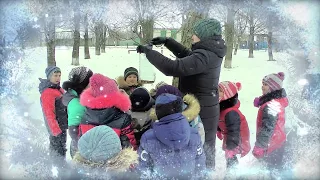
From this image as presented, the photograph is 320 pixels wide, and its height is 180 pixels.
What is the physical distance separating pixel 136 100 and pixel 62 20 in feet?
8.36

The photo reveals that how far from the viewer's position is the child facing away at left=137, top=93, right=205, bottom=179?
5.57ft

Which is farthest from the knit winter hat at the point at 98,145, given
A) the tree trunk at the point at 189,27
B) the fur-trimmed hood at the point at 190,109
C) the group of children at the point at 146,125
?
the tree trunk at the point at 189,27

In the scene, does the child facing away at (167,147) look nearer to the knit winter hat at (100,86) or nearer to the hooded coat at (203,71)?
the hooded coat at (203,71)

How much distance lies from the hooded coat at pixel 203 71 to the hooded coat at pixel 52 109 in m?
1.19

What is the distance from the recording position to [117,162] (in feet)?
5.15

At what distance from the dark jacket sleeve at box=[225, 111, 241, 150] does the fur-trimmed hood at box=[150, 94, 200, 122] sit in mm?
670

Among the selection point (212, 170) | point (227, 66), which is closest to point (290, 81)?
point (212, 170)

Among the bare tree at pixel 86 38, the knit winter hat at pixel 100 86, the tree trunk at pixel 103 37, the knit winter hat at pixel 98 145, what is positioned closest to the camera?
the knit winter hat at pixel 98 145

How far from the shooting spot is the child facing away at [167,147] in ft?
5.57

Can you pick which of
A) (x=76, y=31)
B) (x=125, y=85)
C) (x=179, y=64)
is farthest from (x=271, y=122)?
(x=76, y=31)

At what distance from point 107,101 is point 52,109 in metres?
1.07

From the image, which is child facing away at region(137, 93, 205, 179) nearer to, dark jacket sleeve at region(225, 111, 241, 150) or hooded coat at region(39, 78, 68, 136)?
dark jacket sleeve at region(225, 111, 241, 150)

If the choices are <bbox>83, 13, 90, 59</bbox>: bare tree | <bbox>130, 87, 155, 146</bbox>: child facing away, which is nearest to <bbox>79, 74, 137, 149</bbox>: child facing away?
<bbox>130, 87, 155, 146</bbox>: child facing away

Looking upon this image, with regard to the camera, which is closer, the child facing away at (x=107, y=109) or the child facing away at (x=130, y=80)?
the child facing away at (x=107, y=109)
